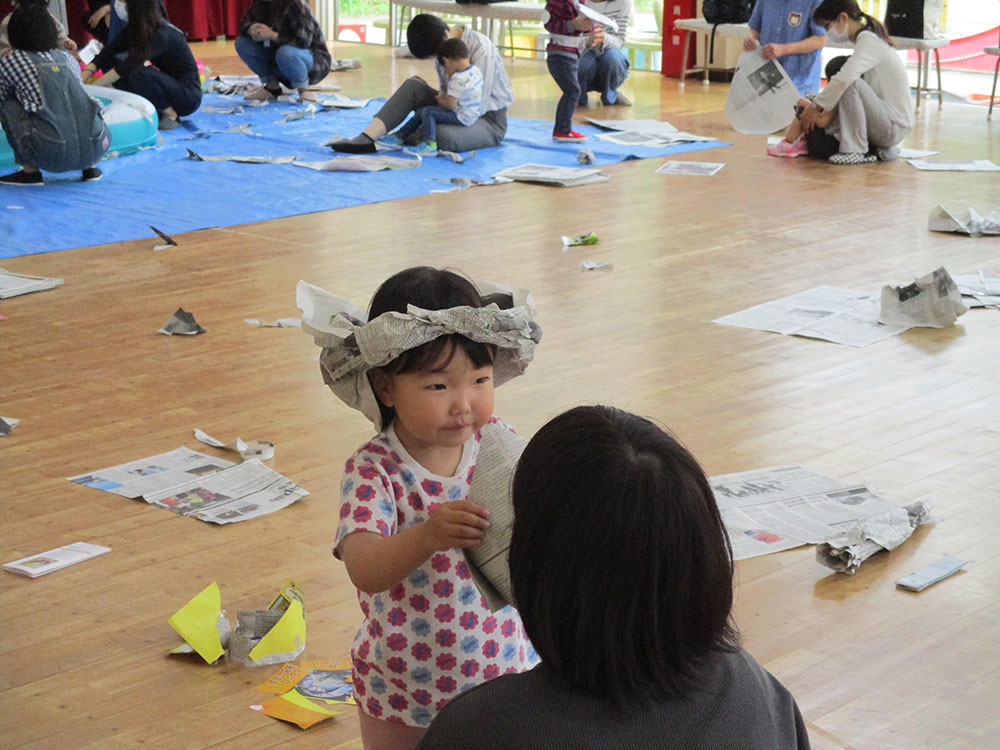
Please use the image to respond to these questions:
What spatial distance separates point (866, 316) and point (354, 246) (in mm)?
2138

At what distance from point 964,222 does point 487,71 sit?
3107 millimetres

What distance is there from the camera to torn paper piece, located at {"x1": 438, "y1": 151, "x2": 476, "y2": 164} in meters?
7.24

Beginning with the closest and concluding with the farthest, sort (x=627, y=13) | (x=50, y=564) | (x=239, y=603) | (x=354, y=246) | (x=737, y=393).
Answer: (x=239, y=603) < (x=50, y=564) < (x=737, y=393) < (x=354, y=246) < (x=627, y=13)

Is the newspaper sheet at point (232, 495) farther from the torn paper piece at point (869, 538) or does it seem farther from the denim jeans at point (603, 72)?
the denim jeans at point (603, 72)

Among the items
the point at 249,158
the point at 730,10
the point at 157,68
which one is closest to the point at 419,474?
the point at 249,158

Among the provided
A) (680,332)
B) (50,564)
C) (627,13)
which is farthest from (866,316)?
(627,13)

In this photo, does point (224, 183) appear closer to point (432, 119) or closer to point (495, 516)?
point (432, 119)

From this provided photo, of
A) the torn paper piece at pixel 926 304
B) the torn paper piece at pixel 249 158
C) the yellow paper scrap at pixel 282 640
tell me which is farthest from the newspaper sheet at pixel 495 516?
the torn paper piece at pixel 249 158

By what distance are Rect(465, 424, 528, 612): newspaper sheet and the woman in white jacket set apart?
242 inches

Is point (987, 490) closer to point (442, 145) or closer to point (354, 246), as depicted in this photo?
point (354, 246)

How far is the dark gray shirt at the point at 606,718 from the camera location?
93cm

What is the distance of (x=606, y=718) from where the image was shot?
3.06 ft

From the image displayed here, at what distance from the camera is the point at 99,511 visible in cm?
278

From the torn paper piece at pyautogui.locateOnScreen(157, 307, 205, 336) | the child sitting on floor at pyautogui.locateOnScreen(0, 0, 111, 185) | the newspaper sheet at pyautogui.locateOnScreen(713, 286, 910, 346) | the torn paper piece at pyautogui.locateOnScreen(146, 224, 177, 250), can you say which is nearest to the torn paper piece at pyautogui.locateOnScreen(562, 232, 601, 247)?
the newspaper sheet at pyautogui.locateOnScreen(713, 286, 910, 346)
